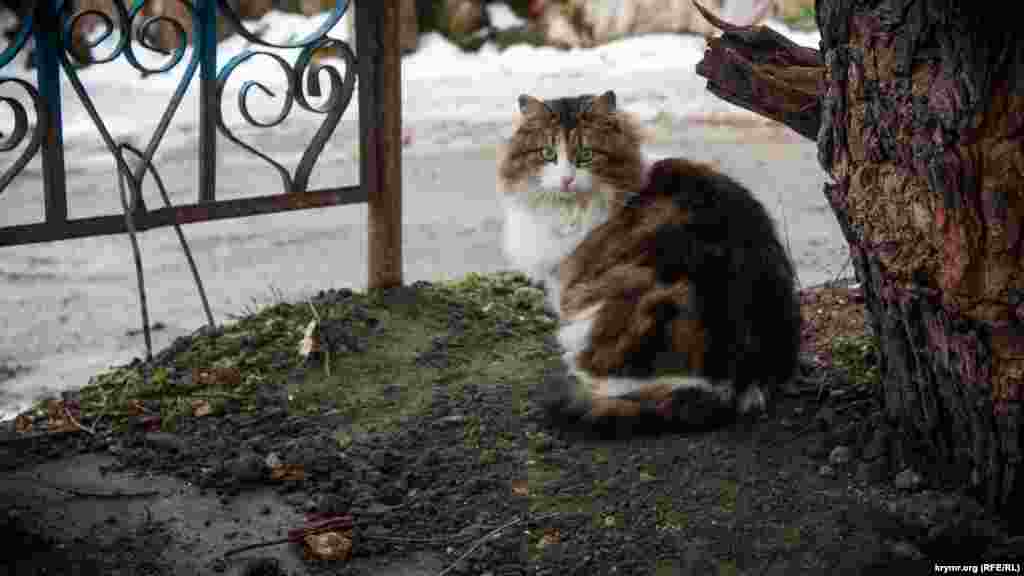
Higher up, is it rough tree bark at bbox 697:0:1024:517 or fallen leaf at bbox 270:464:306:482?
rough tree bark at bbox 697:0:1024:517

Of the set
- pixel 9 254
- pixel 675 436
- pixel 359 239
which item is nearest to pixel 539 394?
pixel 675 436

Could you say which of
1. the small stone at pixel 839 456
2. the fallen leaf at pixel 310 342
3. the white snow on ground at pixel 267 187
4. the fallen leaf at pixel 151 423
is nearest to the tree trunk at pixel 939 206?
the small stone at pixel 839 456

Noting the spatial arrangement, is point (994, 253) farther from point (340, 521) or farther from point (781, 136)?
point (781, 136)

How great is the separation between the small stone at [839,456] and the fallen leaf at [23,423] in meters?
2.03

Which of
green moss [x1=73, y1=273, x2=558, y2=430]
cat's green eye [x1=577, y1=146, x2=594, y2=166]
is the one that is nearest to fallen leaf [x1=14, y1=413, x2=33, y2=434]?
green moss [x1=73, y1=273, x2=558, y2=430]

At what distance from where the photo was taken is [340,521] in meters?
2.54

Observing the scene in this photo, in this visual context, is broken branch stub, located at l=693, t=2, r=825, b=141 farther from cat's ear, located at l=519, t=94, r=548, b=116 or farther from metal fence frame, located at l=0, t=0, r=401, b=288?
metal fence frame, located at l=0, t=0, r=401, b=288

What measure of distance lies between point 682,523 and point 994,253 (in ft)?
2.59

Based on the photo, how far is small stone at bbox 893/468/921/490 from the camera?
2.43m

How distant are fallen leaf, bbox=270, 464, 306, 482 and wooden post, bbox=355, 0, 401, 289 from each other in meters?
1.13

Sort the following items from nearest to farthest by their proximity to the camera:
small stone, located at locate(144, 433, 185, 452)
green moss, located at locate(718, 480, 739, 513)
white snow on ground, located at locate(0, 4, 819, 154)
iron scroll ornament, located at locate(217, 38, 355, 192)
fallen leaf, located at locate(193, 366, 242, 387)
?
green moss, located at locate(718, 480, 739, 513) → small stone, located at locate(144, 433, 185, 452) → fallen leaf, located at locate(193, 366, 242, 387) → iron scroll ornament, located at locate(217, 38, 355, 192) → white snow on ground, located at locate(0, 4, 819, 154)

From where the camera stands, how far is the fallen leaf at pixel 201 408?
10.3 ft

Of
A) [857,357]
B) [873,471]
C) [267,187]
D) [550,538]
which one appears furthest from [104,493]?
[267,187]

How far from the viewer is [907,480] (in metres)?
2.44
